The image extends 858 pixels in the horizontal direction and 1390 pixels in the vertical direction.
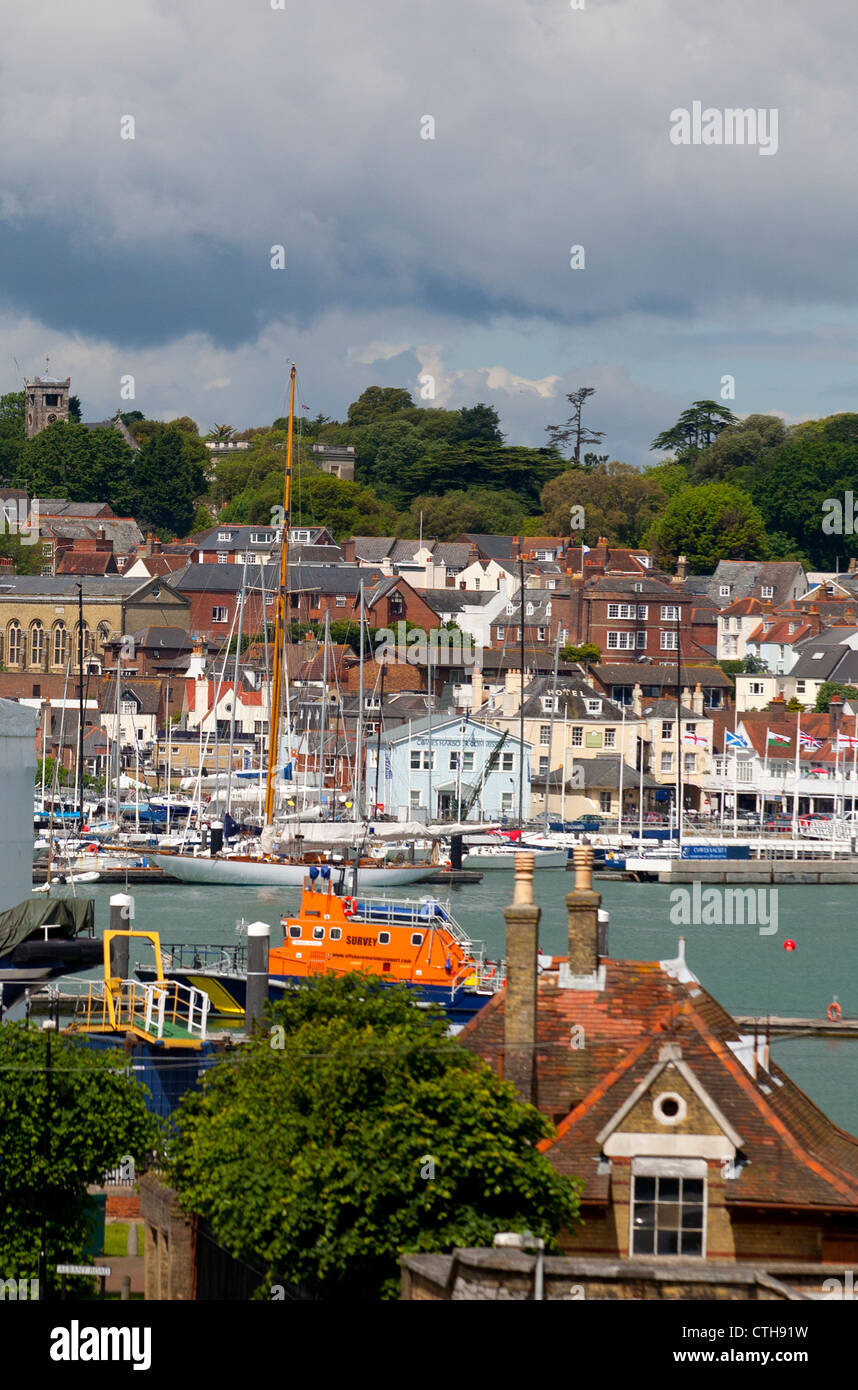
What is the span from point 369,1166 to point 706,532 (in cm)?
12246

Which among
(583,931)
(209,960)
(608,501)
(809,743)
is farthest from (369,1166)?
(608,501)

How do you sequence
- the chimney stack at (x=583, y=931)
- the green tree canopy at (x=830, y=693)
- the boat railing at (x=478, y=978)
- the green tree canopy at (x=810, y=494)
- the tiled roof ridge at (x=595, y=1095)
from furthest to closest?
1. the green tree canopy at (x=810, y=494)
2. the green tree canopy at (x=830, y=693)
3. the boat railing at (x=478, y=978)
4. the chimney stack at (x=583, y=931)
5. the tiled roof ridge at (x=595, y=1095)

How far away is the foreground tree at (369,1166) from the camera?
13.9 meters

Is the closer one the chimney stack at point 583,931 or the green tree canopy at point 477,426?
the chimney stack at point 583,931

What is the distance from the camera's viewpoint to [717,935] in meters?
58.2

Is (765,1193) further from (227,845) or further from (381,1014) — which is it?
(227,845)

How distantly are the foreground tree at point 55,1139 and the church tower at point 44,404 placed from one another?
560ft

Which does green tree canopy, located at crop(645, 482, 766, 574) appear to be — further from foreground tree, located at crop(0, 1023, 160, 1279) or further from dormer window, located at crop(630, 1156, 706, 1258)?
dormer window, located at crop(630, 1156, 706, 1258)

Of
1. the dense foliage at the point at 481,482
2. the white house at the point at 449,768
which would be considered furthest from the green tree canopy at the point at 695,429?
the white house at the point at 449,768

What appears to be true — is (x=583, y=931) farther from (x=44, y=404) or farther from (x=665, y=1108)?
(x=44, y=404)

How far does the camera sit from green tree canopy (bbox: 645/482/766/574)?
5276 inches

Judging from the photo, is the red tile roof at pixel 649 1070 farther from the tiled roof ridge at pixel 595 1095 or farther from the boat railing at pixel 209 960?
the boat railing at pixel 209 960
